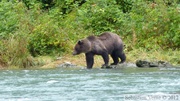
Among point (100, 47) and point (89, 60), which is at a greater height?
point (100, 47)

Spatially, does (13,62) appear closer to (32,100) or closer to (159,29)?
(159,29)

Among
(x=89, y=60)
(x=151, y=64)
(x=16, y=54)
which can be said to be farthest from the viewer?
(x=16, y=54)

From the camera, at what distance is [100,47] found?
55.5 ft

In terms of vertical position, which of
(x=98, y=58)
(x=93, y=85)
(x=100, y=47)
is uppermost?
(x=100, y=47)

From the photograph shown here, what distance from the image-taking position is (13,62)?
57.8 feet

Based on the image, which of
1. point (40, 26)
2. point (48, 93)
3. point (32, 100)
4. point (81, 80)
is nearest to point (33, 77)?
point (81, 80)

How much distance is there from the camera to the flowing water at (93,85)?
1051cm

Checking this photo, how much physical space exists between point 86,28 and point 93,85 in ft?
27.7

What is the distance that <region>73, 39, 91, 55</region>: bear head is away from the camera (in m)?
17.0

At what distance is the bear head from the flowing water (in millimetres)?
→ 1357

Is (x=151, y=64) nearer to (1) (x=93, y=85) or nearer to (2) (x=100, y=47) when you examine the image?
(2) (x=100, y=47)

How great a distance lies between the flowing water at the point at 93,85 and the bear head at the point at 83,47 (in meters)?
1.36

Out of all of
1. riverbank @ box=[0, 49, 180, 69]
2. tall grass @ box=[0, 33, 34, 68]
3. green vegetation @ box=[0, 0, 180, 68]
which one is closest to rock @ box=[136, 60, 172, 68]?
riverbank @ box=[0, 49, 180, 69]

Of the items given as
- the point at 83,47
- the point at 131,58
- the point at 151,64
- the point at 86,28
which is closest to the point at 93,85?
the point at 151,64
